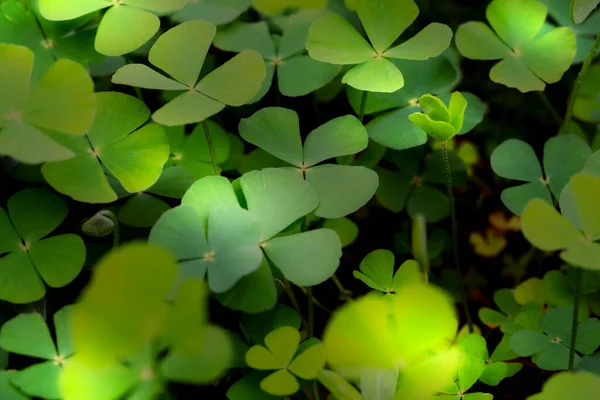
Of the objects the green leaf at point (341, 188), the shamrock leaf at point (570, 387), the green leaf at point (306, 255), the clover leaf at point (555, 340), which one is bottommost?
the clover leaf at point (555, 340)

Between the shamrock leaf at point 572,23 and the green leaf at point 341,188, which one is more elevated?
the shamrock leaf at point 572,23

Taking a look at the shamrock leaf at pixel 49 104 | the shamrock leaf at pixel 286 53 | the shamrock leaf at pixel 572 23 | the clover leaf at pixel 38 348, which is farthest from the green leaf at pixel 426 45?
the clover leaf at pixel 38 348

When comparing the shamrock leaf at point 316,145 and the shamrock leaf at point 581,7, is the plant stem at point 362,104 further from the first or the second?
the shamrock leaf at point 581,7

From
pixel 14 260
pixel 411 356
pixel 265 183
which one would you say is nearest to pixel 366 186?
pixel 265 183

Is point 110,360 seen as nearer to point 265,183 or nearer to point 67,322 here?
point 67,322

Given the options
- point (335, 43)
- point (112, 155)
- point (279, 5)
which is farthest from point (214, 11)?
point (112, 155)
